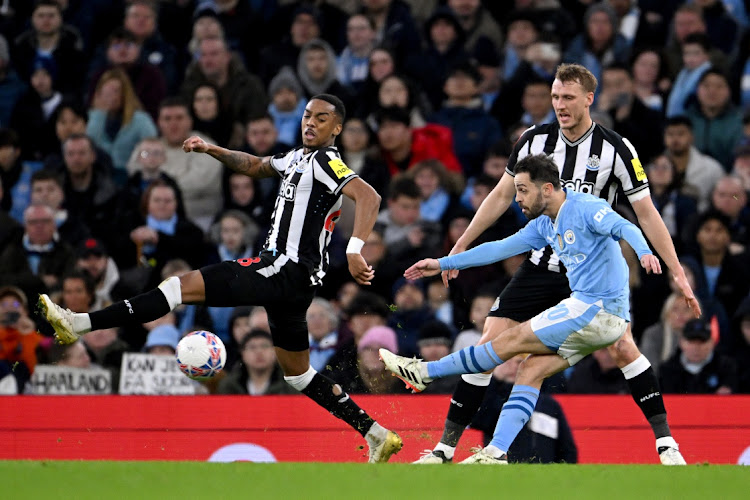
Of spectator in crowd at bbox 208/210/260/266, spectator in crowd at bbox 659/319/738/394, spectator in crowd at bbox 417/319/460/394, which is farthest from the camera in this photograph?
spectator in crowd at bbox 208/210/260/266

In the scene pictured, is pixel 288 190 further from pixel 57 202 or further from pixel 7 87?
pixel 7 87

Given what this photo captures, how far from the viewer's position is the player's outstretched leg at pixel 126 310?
24.8 feet

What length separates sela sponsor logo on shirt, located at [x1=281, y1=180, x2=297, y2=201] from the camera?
316 inches

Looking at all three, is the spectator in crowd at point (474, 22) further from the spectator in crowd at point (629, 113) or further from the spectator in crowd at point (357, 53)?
the spectator in crowd at point (629, 113)

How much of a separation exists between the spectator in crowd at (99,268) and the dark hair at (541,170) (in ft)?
17.5

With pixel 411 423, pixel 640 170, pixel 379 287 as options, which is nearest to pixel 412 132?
pixel 379 287

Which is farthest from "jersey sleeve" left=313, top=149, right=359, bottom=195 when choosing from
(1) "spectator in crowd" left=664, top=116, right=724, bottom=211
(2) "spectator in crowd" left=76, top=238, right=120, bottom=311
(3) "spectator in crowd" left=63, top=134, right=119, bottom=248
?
(3) "spectator in crowd" left=63, top=134, right=119, bottom=248

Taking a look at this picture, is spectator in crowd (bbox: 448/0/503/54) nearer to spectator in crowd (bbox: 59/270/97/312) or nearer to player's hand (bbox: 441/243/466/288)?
spectator in crowd (bbox: 59/270/97/312)

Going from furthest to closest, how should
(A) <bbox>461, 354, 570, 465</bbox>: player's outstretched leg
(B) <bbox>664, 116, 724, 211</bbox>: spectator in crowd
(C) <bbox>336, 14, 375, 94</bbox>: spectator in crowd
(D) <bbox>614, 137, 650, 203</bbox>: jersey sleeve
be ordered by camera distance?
1. (C) <bbox>336, 14, 375, 94</bbox>: spectator in crowd
2. (B) <bbox>664, 116, 724, 211</bbox>: spectator in crowd
3. (D) <bbox>614, 137, 650, 203</bbox>: jersey sleeve
4. (A) <bbox>461, 354, 570, 465</bbox>: player's outstretched leg

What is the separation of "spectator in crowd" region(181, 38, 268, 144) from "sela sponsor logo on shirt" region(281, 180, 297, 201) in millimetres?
5270

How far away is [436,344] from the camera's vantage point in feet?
32.9

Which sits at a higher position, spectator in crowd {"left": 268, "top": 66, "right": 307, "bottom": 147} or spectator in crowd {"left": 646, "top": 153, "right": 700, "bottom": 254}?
spectator in crowd {"left": 268, "top": 66, "right": 307, "bottom": 147}

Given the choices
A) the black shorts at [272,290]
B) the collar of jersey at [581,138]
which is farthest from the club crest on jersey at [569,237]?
the black shorts at [272,290]

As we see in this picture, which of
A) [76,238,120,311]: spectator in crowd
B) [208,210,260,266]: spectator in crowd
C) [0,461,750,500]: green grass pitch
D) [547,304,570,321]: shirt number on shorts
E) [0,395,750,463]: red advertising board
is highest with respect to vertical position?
[547,304,570,321]: shirt number on shorts
